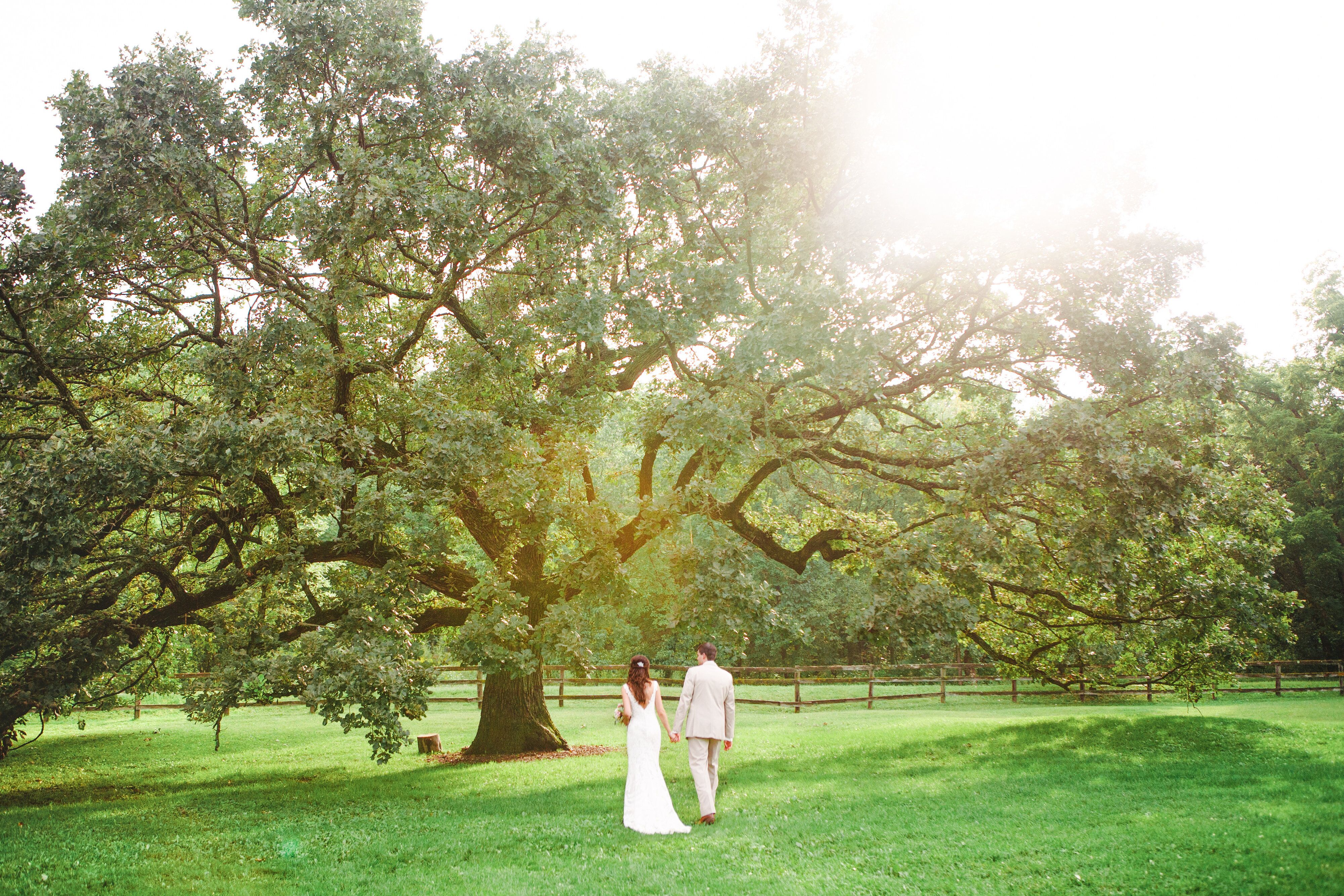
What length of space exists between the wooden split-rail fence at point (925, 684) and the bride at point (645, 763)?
11951mm

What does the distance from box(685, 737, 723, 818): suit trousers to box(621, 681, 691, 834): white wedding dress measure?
326 millimetres

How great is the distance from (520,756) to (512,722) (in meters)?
0.78

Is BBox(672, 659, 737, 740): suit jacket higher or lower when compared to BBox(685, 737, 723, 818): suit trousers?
higher

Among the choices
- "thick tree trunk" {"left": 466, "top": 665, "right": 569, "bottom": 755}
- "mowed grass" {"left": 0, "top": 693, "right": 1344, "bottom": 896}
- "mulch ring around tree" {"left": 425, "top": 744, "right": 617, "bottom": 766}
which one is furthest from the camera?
"thick tree trunk" {"left": 466, "top": 665, "right": 569, "bottom": 755}

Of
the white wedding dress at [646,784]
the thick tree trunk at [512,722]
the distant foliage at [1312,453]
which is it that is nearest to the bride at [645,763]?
the white wedding dress at [646,784]

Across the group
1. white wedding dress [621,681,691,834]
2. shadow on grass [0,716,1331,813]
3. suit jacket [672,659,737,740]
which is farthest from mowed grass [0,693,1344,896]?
suit jacket [672,659,737,740]

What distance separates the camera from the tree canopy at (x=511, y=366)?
33.0 feet

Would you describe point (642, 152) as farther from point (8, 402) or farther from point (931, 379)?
point (8, 402)

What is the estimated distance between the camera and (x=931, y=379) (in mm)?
13305

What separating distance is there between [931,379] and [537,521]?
7079mm

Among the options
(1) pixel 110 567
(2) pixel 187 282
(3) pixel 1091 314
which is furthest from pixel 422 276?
(3) pixel 1091 314

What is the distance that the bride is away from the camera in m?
8.52

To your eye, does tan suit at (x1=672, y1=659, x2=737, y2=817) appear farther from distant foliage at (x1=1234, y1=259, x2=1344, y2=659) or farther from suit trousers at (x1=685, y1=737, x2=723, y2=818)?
distant foliage at (x1=1234, y1=259, x2=1344, y2=659)

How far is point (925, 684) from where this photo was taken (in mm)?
33906
